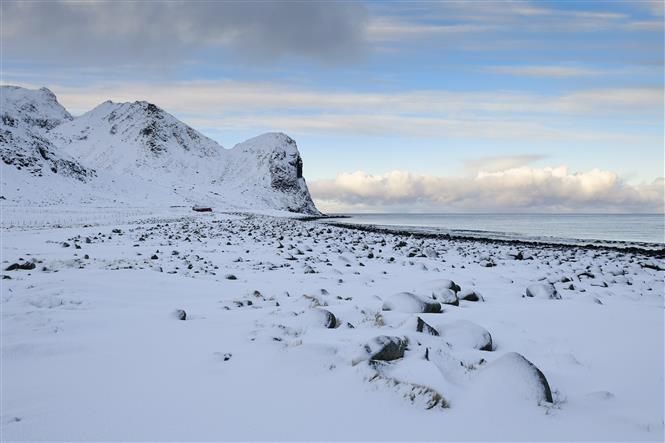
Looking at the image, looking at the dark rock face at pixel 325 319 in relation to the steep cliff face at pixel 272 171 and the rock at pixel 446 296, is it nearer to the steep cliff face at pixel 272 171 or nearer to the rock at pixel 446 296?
the rock at pixel 446 296

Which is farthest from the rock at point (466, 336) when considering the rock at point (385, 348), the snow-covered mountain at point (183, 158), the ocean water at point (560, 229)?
the snow-covered mountain at point (183, 158)

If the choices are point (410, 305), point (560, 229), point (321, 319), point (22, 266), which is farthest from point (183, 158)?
point (321, 319)

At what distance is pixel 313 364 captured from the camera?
338cm

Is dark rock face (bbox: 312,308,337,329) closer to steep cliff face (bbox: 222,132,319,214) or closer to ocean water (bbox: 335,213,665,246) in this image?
ocean water (bbox: 335,213,665,246)

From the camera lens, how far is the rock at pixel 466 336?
430 centimetres

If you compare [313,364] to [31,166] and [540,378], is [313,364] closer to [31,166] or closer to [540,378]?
[540,378]

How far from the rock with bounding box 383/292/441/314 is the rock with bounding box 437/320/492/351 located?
85 cm

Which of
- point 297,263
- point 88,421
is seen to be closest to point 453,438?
point 88,421

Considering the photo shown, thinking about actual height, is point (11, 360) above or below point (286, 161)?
below

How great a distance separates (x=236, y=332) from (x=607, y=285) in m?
8.75

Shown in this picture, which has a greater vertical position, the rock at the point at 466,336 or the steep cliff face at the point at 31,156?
Answer: the steep cliff face at the point at 31,156

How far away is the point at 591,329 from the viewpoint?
514 cm

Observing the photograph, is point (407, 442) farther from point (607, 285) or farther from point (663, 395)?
point (607, 285)

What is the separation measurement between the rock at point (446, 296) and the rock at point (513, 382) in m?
3.13
